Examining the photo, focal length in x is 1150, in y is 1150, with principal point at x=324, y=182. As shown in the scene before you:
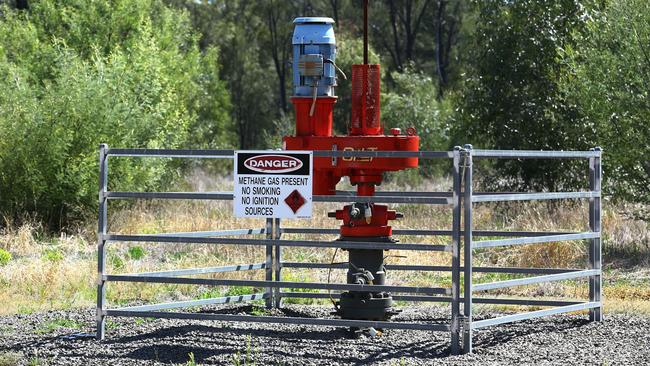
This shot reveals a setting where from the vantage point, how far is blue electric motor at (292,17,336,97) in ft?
32.4

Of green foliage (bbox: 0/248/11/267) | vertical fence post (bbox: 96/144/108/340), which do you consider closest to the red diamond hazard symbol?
vertical fence post (bbox: 96/144/108/340)

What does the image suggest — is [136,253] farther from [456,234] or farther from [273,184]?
[456,234]

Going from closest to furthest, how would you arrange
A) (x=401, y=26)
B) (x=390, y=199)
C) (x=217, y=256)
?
(x=390, y=199) < (x=217, y=256) < (x=401, y=26)

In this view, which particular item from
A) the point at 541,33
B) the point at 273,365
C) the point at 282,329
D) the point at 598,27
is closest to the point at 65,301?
the point at 282,329

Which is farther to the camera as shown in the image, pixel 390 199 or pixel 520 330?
pixel 520 330

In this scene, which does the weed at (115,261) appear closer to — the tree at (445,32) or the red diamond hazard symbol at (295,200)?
the red diamond hazard symbol at (295,200)

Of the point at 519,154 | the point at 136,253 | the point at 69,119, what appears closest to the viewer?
the point at 519,154

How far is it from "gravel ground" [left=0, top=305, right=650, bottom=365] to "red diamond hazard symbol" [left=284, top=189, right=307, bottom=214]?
1.17 metres

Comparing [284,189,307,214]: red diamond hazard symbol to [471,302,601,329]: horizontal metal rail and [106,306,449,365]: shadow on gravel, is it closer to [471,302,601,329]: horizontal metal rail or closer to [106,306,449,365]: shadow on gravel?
[106,306,449,365]: shadow on gravel

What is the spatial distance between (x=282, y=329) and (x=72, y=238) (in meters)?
10.6

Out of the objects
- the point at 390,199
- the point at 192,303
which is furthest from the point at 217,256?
the point at 390,199

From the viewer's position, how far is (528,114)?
26578mm

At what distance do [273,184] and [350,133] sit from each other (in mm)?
873

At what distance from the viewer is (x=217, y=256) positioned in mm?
17000
